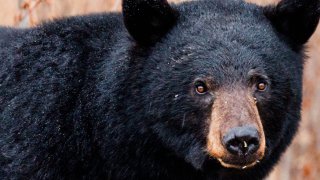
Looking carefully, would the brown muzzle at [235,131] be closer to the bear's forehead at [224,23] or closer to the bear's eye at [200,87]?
the bear's eye at [200,87]

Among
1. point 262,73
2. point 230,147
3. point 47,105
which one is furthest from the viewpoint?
point 47,105

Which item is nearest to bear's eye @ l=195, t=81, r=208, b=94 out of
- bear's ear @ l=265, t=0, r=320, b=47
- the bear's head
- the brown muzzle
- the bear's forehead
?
the bear's head

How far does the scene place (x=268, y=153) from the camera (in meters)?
5.73

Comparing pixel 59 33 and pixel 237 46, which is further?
pixel 59 33

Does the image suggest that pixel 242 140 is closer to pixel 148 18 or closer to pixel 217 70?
pixel 217 70

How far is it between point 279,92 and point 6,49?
2.15 metres

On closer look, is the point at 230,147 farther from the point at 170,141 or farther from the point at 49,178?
the point at 49,178

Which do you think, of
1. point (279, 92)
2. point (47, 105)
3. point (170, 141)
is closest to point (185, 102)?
point (170, 141)

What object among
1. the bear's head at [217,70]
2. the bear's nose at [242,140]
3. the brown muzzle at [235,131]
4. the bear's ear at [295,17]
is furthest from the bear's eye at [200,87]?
the bear's ear at [295,17]

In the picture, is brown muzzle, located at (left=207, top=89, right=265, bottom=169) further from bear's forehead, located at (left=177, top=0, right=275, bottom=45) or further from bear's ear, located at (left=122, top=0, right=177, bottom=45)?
bear's ear, located at (left=122, top=0, right=177, bottom=45)

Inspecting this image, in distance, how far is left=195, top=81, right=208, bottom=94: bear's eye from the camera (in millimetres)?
5480

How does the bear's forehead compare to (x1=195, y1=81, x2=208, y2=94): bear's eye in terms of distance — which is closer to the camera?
(x1=195, y1=81, x2=208, y2=94): bear's eye

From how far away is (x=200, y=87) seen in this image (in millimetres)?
5504

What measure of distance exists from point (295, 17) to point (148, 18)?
1.11 meters
